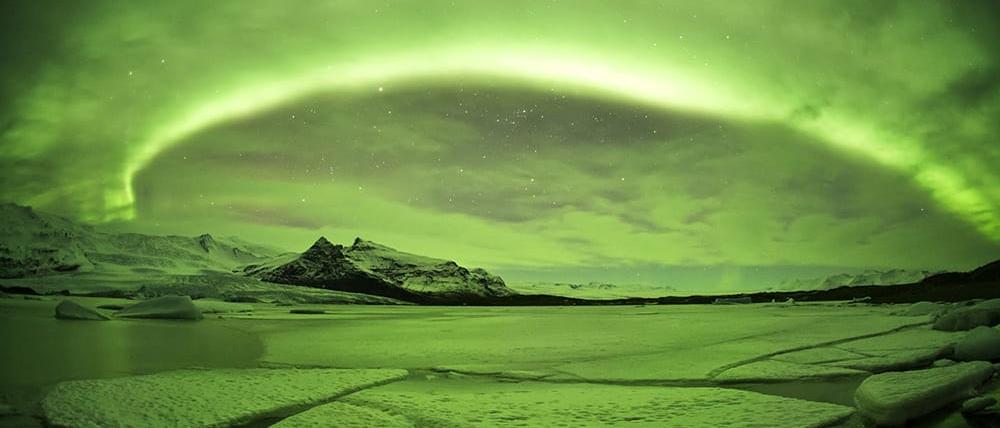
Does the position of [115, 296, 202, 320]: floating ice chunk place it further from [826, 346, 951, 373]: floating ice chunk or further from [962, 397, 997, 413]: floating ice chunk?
[962, 397, 997, 413]: floating ice chunk

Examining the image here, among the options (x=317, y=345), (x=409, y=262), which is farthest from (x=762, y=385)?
(x=409, y=262)

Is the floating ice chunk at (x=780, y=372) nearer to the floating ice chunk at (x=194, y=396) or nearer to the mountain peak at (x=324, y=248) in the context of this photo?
the floating ice chunk at (x=194, y=396)

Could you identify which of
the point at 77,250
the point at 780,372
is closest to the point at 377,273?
the point at 77,250

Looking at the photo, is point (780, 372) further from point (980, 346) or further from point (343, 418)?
point (343, 418)

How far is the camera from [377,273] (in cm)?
17350

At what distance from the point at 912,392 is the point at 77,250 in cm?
16384

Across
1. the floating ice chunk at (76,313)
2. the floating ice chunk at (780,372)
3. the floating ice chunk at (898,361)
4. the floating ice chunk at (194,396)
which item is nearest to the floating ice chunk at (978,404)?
the floating ice chunk at (780,372)

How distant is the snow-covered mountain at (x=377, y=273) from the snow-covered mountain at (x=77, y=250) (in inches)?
968

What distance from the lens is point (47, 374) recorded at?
4551 mm

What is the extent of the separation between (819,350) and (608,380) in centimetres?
340

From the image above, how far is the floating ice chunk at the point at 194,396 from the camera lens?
2887 mm

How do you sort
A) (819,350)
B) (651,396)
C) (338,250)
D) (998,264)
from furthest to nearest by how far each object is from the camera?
(338,250), (998,264), (819,350), (651,396)

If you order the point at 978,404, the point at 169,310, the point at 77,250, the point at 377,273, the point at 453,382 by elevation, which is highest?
the point at 77,250

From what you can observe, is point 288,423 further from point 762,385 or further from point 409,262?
point 409,262
